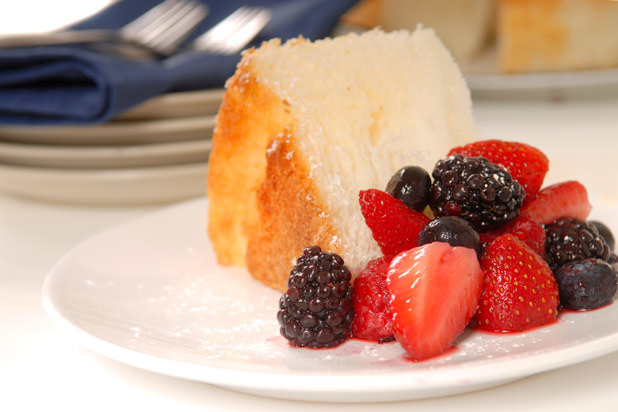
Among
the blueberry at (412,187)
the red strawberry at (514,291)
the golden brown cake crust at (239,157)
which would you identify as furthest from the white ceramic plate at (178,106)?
the red strawberry at (514,291)

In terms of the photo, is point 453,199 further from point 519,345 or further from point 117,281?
point 117,281

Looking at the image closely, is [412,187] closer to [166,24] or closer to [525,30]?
[166,24]

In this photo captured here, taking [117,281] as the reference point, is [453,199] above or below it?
above

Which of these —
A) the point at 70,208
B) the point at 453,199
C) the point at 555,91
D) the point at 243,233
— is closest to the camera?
the point at 453,199

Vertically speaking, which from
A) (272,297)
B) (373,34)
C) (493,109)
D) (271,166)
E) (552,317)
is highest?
(373,34)

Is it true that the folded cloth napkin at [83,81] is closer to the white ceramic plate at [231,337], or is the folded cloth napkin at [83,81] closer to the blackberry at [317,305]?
the white ceramic plate at [231,337]

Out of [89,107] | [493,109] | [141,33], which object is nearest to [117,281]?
[89,107]

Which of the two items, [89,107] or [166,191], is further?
[166,191]
